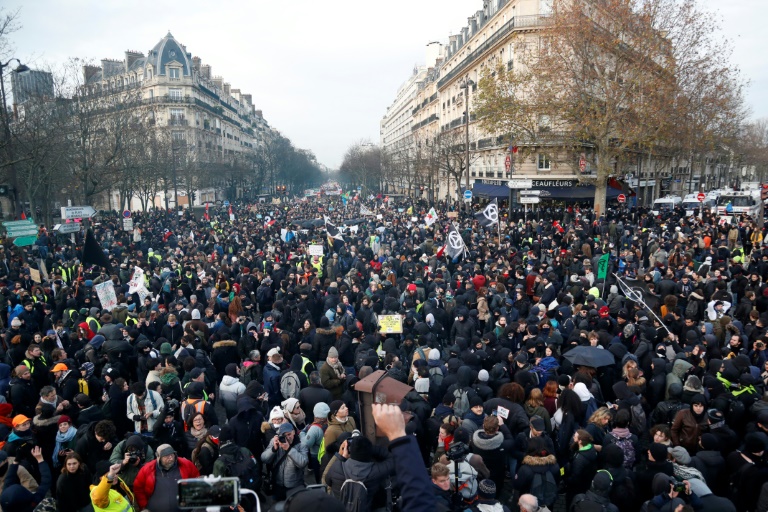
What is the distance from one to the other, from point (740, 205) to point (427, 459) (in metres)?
32.8

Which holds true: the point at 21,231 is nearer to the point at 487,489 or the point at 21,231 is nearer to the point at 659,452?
the point at 487,489

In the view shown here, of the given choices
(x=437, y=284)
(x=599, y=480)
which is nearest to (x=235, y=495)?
(x=599, y=480)

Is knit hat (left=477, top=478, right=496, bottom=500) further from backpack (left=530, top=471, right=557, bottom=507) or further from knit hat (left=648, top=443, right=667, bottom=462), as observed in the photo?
knit hat (left=648, top=443, right=667, bottom=462)

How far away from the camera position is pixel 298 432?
6.19 metres

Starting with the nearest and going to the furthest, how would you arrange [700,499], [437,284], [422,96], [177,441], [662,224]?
[700,499] < [177,441] < [437,284] < [662,224] < [422,96]

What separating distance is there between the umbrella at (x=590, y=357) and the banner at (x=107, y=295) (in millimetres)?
9393

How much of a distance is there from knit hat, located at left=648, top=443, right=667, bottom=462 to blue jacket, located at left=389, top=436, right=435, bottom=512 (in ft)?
10.6

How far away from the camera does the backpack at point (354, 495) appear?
4242 mm

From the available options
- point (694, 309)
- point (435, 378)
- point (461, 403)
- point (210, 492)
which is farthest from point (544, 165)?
point (210, 492)

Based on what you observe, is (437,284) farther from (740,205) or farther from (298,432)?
(740,205)

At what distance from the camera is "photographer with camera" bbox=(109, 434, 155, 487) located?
4895mm

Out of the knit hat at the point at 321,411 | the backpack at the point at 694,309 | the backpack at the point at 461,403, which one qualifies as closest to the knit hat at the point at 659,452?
the backpack at the point at 461,403

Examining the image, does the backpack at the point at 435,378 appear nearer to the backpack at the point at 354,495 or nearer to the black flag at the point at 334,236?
the backpack at the point at 354,495

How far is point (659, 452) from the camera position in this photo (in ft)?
15.7
